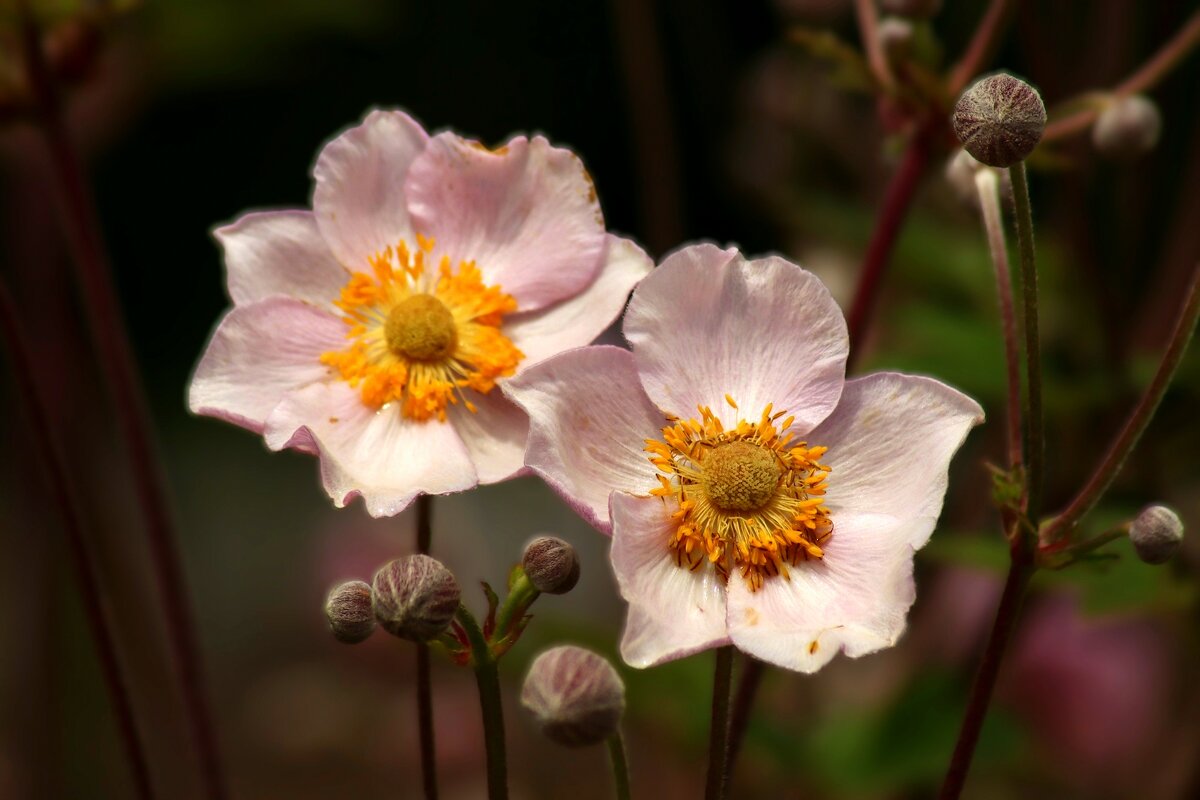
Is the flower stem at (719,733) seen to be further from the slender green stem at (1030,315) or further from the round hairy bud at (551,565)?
the slender green stem at (1030,315)

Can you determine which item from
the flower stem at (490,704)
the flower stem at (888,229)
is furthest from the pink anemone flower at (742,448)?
the flower stem at (888,229)

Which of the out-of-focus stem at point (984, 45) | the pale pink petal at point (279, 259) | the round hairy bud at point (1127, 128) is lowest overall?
the pale pink petal at point (279, 259)

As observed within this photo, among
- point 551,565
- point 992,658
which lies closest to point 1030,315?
point 992,658

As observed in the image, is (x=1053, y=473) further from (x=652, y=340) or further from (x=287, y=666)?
(x=287, y=666)

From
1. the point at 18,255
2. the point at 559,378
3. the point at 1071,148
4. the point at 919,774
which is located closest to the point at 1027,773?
the point at 919,774

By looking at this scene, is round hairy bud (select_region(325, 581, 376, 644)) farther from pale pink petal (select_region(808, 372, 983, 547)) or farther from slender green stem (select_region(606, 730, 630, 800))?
pale pink petal (select_region(808, 372, 983, 547))

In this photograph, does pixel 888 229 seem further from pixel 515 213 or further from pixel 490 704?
pixel 490 704
